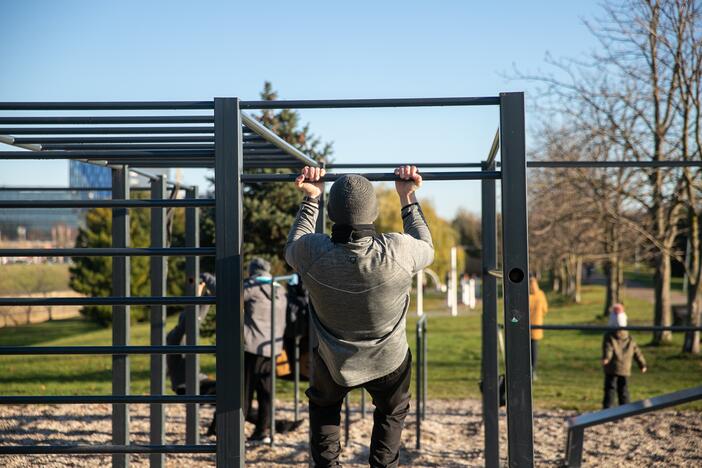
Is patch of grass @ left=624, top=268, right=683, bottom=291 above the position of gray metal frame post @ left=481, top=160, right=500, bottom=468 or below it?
below

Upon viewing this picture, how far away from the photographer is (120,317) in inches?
190

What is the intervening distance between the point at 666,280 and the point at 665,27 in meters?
4.74

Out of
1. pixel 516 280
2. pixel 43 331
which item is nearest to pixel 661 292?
pixel 516 280

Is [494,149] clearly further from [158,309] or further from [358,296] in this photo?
[158,309]

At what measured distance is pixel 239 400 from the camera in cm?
281

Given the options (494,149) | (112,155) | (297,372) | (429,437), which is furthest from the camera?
(297,372)

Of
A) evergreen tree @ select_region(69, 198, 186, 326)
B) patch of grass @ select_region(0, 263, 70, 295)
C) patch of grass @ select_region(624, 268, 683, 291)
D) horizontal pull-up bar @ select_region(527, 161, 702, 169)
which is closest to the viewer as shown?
horizontal pull-up bar @ select_region(527, 161, 702, 169)

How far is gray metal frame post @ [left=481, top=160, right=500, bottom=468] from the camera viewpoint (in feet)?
15.3

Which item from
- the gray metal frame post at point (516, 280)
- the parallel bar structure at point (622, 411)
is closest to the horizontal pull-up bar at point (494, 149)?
→ the gray metal frame post at point (516, 280)

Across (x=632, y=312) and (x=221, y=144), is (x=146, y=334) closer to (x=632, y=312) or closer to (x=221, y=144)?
(x=632, y=312)

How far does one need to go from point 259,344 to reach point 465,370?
5958 millimetres

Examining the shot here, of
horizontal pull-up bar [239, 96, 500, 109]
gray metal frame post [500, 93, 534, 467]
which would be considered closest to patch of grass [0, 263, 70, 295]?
horizontal pull-up bar [239, 96, 500, 109]

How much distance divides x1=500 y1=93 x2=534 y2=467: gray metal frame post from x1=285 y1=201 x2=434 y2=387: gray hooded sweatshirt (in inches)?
12.6

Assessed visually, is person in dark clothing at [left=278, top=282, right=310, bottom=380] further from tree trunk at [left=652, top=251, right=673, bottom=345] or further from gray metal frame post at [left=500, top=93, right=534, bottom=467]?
tree trunk at [left=652, top=251, right=673, bottom=345]
